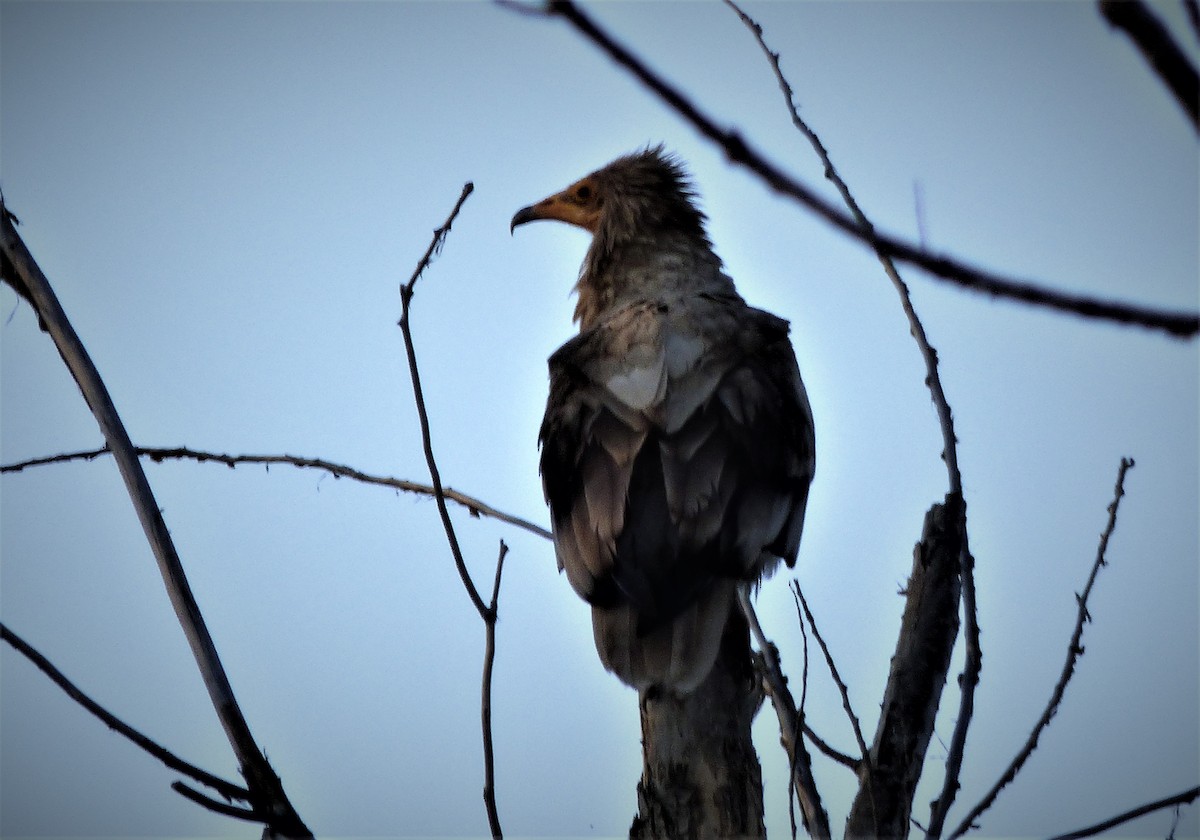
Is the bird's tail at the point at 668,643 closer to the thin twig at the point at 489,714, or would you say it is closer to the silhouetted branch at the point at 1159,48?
the thin twig at the point at 489,714

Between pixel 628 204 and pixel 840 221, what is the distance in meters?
3.80

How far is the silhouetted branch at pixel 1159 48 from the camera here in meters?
0.75

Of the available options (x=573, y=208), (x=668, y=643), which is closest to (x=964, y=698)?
(x=668, y=643)

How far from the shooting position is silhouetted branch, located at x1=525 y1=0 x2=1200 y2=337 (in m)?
0.80

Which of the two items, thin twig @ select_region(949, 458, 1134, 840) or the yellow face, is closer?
thin twig @ select_region(949, 458, 1134, 840)

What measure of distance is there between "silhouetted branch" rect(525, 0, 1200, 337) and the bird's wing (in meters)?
2.05

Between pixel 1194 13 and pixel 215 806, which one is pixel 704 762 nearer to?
pixel 215 806

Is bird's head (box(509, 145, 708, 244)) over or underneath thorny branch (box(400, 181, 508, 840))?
over

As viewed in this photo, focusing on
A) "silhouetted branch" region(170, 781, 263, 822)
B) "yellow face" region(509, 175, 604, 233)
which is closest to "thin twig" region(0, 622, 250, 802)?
"silhouetted branch" region(170, 781, 263, 822)

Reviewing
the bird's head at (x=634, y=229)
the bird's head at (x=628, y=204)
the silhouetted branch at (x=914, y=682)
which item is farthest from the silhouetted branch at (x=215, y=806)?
the bird's head at (x=628, y=204)

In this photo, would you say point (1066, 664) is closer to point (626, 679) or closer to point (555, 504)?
point (626, 679)

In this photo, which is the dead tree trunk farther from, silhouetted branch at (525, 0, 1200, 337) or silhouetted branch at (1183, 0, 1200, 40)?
silhouetted branch at (1183, 0, 1200, 40)

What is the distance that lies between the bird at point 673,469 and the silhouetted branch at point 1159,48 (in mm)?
2118

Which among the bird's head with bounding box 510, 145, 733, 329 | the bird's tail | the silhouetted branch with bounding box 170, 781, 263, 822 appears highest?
the bird's head with bounding box 510, 145, 733, 329
